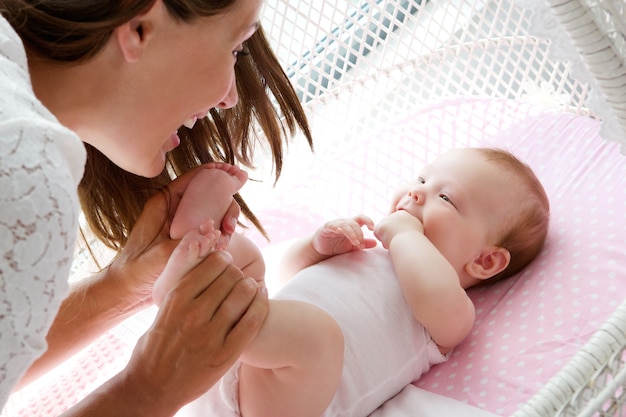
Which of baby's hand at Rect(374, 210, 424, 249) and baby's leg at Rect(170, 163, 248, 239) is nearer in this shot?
baby's leg at Rect(170, 163, 248, 239)

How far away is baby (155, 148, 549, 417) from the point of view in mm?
902

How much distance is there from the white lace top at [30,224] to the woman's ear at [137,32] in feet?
0.62

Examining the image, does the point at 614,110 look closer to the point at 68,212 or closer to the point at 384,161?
the point at 68,212

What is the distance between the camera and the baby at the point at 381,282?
902 millimetres

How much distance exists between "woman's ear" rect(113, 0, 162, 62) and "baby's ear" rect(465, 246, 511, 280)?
0.58 meters

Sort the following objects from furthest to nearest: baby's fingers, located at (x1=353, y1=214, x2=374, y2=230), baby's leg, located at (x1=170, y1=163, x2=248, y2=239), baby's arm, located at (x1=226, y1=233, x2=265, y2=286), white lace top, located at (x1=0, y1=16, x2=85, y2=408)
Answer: baby's fingers, located at (x1=353, y1=214, x2=374, y2=230)
baby's arm, located at (x1=226, y1=233, x2=265, y2=286)
baby's leg, located at (x1=170, y1=163, x2=248, y2=239)
white lace top, located at (x1=0, y1=16, x2=85, y2=408)

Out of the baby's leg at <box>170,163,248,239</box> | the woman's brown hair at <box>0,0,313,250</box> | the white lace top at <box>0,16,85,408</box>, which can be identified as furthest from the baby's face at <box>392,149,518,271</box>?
the white lace top at <box>0,16,85,408</box>

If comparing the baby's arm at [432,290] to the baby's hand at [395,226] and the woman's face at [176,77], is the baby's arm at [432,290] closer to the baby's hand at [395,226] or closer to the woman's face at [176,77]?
the baby's hand at [395,226]

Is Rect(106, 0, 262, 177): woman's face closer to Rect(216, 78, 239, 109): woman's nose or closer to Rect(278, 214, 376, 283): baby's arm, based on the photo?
Rect(216, 78, 239, 109): woman's nose

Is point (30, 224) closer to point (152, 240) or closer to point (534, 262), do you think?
point (152, 240)

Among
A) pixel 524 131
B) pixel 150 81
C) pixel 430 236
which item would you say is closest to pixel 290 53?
pixel 524 131

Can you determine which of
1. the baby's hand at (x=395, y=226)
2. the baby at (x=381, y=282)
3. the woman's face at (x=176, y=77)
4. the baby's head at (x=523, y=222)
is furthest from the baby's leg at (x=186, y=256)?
the baby's head at (x=523, y=222)

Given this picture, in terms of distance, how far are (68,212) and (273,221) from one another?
Result: 2.86ft

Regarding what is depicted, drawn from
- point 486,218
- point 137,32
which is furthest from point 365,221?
point 137,32
